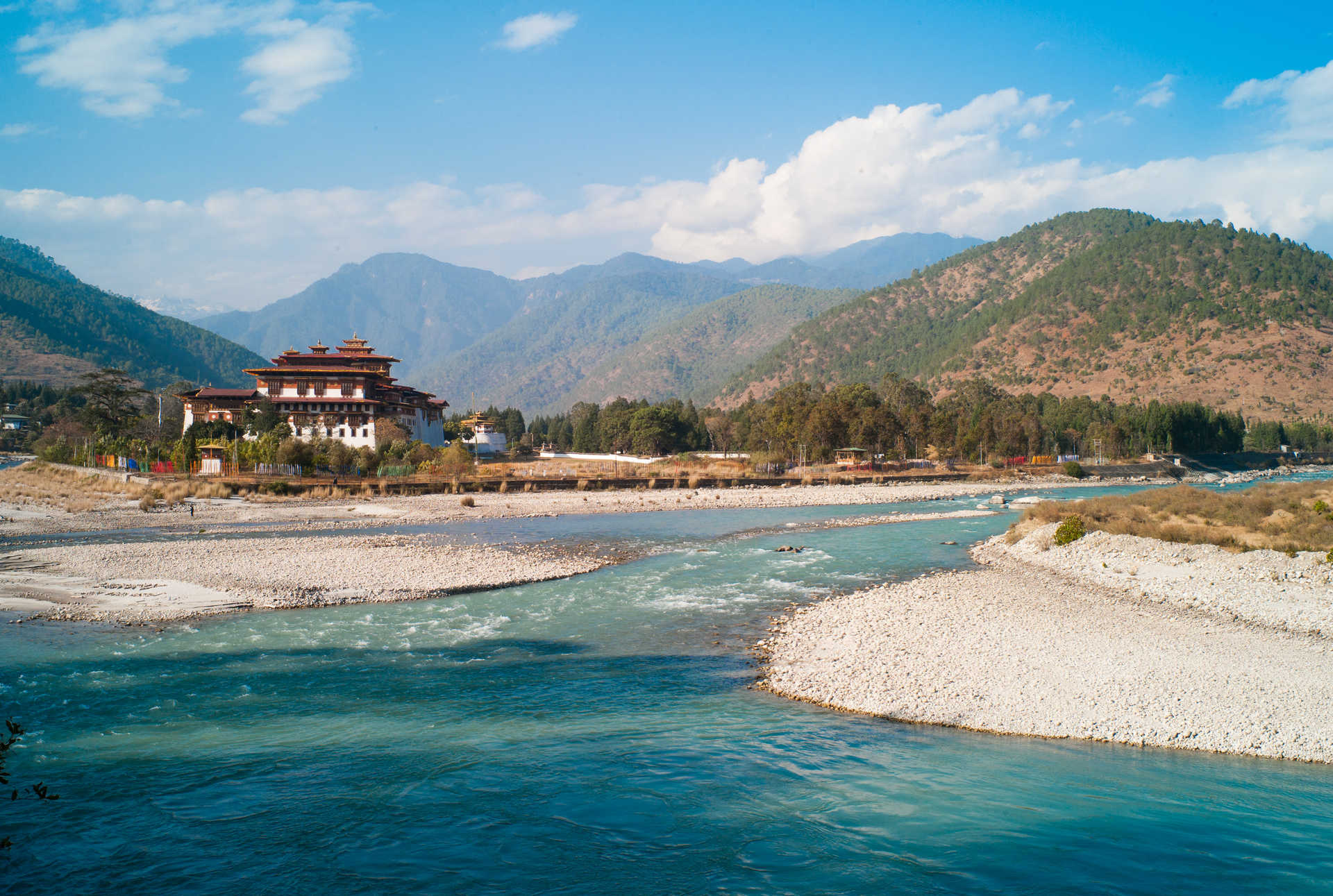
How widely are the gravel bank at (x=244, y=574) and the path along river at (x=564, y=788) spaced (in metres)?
4.43

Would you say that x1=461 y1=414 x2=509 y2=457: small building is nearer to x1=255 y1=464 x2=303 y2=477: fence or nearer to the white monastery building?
the white monastery building

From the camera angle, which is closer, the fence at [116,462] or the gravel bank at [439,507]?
the gravel bank at [439,507]

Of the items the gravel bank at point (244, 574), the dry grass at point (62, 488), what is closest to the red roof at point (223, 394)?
the dry grass at point (62, 488)

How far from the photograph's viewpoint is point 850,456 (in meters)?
104

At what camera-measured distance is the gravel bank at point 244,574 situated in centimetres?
2105

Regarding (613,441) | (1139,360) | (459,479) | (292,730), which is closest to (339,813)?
(292,730)

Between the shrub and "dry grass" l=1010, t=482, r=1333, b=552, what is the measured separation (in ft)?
2.19

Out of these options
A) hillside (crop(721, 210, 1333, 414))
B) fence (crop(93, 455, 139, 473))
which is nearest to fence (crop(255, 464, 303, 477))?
fence (crop(93, 455, 139, 473))

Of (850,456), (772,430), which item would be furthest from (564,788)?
(772,430)

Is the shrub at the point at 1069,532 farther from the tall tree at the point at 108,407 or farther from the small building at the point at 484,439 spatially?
the tall tree at the point at 108,407

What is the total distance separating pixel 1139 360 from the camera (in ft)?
537

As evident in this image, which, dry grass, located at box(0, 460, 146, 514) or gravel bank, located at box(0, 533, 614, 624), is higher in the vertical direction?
dry grass, located at box(0, 460, 146, 514)

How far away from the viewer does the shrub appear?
28734mm

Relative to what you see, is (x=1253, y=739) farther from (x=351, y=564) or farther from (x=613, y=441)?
(x=613, y=441)
